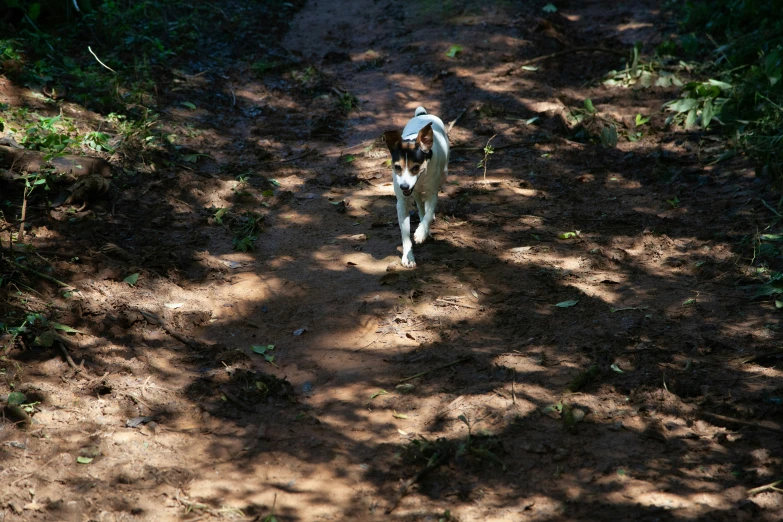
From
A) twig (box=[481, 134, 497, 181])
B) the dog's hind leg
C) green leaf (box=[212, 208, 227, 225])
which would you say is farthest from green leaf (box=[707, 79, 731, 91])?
green leaf (box=[212, 208, 227, 225])

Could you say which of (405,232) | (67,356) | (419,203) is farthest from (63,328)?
(419,203)

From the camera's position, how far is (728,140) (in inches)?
364

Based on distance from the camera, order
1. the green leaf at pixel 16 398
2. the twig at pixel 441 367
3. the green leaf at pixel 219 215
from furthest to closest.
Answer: the green leaf at pixel 219 215 < the twig at pixel 441 367 < the green leaf at pixel 16 398

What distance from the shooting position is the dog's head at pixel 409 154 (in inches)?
245

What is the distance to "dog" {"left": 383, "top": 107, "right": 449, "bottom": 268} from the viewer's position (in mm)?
6250

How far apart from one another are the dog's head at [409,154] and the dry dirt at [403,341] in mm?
970

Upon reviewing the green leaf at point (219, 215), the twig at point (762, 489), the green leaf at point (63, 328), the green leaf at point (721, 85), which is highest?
the green leaf at point (721, 85)

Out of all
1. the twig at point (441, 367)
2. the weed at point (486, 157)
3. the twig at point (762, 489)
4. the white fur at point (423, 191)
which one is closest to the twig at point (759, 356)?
the twig at point (762, 489)

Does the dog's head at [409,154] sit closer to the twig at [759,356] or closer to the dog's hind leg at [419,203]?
the dog's hind leg at [419,203]

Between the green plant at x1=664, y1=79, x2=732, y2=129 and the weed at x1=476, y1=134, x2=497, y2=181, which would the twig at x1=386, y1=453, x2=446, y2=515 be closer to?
the weed at x1=476, y1=134, x2=497, y2=181

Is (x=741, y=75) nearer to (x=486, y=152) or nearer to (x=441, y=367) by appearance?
(x=486, y=152)

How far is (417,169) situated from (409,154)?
17 cm

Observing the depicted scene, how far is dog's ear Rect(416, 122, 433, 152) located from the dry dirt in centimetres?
121

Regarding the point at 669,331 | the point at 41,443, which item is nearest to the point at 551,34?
the point at 669,331
